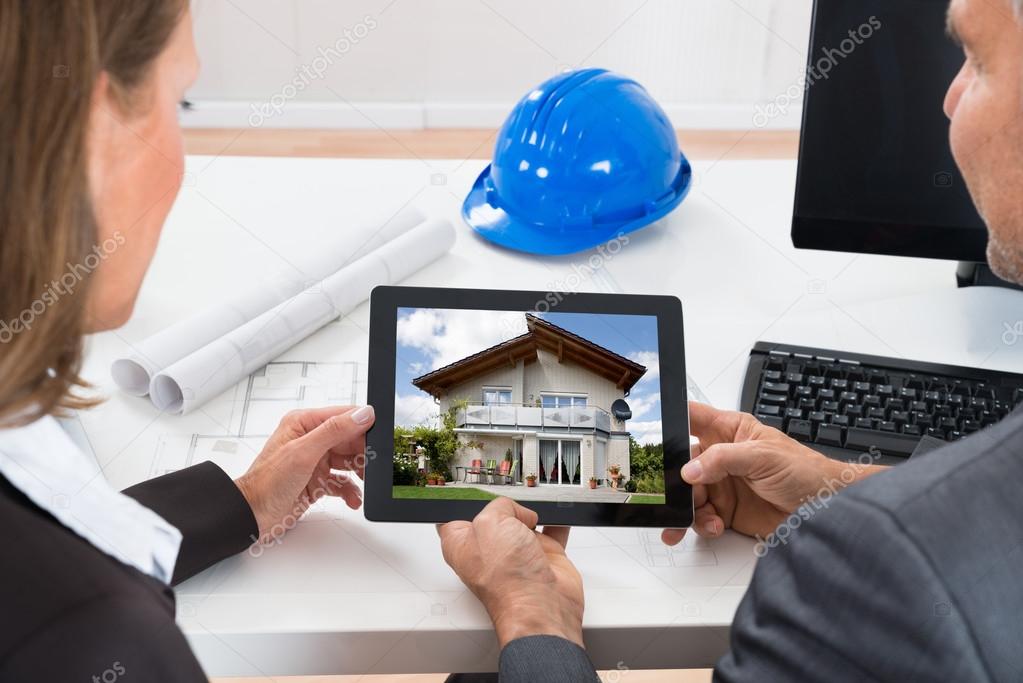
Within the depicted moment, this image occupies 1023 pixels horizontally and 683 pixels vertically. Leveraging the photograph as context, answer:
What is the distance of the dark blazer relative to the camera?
1.72 feet

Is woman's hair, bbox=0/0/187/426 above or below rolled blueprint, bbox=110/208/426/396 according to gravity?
above

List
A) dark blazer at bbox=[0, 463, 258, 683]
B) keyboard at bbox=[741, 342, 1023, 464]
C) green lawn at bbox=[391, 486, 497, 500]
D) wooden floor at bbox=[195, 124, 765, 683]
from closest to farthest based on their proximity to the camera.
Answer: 1. dark blazer at bbox=[0, 463, 258, 683]
2. green lawn at bbox=[391, 486, 497, 500]
3. keyboard at bbox=[741, 342, 1023, 464]
4. wooden floor at bbox=[195, 124, 765, 683]

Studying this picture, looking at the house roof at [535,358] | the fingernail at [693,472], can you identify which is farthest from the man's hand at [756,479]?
the house roof at [535,358]

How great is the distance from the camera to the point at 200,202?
1462 millimetres

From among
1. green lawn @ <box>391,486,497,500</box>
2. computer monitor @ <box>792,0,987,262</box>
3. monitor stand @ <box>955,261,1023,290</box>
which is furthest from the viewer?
monitor stand @ <box>955,261,1023,290</box>

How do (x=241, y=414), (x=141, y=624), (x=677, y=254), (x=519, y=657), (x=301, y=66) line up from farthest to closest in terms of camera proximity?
(x=301, y=66) < (x=677, y=254) < (x=241, y=414) < (x=519, y=657) < (x=141, y=624)

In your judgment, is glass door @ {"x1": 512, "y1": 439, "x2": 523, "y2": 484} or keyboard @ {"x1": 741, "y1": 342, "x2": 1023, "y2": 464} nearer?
glass door @ {"x1": 512, "y1": 439, "x2": 523, "y2": 484}

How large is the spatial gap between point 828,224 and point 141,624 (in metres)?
0.95

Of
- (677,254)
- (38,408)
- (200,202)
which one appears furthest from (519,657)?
(200,202)

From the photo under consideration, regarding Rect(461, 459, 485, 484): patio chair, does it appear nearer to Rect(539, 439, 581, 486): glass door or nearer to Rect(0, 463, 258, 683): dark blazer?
Rect(539, 439, 581, 486): glass door

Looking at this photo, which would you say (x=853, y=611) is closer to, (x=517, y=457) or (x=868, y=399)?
(x=517, y=457)

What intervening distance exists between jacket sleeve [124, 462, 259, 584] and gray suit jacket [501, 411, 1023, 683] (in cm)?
49

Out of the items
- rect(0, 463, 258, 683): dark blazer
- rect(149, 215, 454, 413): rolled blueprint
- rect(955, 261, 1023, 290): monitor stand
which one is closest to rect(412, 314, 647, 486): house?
rect(149, 215, 454, 413): rolled blueprint

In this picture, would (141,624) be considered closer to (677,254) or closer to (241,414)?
(241,414)
